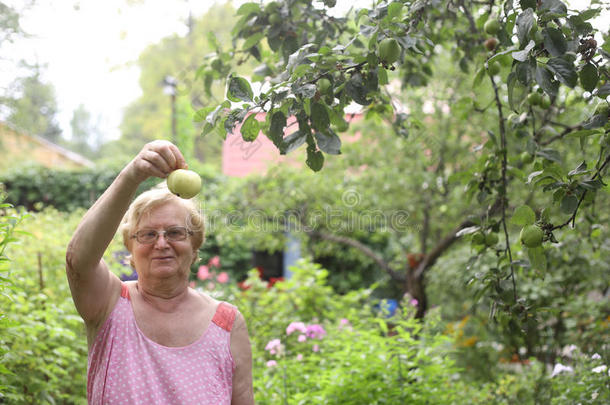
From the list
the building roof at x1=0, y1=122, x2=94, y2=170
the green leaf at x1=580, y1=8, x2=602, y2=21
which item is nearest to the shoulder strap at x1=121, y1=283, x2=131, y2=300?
the green leaf at x1=580, y1=8, x2=602, y2=21

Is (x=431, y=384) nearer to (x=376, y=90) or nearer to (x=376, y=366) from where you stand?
(x=376, y=366)

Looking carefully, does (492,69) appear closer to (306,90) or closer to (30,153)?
(306,90)

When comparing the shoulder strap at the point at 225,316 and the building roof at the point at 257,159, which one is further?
the building roof at the point at 257,159

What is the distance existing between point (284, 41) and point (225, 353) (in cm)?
132

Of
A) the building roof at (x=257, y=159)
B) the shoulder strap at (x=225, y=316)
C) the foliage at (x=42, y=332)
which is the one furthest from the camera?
the building roof at (x=257, y=159)

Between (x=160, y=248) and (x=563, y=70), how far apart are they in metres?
1.17

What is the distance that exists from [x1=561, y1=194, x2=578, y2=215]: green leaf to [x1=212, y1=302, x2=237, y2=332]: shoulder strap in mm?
1032

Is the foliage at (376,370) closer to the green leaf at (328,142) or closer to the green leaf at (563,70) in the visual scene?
the green leaf at (328,142)

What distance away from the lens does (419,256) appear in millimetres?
5664

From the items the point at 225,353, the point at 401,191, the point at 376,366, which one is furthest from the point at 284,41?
the point at 401,191

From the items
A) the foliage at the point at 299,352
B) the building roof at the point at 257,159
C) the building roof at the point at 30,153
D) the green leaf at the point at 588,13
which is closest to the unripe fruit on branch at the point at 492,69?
the green leaf at the point at 588,13

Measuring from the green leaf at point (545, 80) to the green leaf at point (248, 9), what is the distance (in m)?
1.30

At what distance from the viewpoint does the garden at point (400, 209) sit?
1.45 m

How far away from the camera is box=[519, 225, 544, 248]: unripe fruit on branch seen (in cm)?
150
